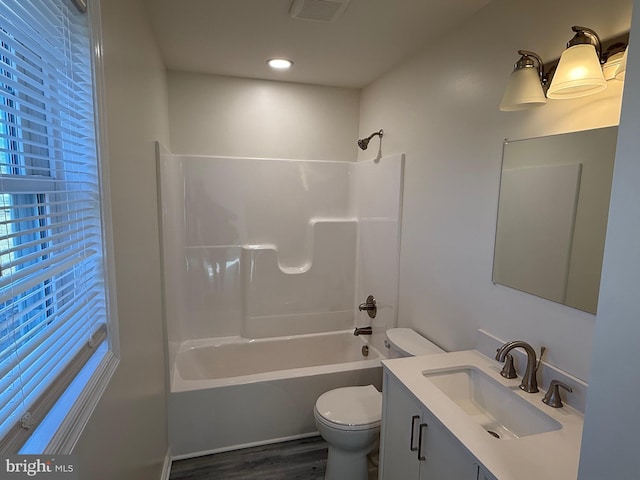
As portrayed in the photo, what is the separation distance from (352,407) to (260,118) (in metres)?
2.29

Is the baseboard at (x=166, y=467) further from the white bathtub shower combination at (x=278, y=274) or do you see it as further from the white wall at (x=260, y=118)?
the white wall at (x=260, y=118)

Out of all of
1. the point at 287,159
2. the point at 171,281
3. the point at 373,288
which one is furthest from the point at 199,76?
the point at 373,288

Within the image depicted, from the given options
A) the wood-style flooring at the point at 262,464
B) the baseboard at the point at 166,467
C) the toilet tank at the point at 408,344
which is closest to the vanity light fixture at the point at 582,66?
the toilet tank at the point at 408,344

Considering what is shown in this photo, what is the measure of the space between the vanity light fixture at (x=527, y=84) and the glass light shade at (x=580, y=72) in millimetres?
125

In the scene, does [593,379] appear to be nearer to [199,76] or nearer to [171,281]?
[171,281]

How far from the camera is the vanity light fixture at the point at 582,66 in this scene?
1.18 metres

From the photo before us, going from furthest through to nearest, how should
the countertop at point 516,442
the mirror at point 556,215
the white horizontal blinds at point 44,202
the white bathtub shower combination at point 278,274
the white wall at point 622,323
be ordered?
1. the white bathtub shower combination at point 278,274
2. the mirror at point 556,215
3. the countertop at point 516,442
4. the white horizontal blinds at point 44,202
5. the white wall at point 622,323

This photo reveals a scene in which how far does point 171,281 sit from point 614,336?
2.47 metres

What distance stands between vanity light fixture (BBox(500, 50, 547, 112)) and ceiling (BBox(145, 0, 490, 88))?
0.53 metres

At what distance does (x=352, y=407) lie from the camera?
6.79 ft

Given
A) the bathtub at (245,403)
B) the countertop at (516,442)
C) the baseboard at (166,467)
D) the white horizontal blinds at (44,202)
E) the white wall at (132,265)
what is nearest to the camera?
the white horizontal blinds at (44,202)

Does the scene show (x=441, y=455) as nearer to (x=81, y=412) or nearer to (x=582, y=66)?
(x=81, y=412)

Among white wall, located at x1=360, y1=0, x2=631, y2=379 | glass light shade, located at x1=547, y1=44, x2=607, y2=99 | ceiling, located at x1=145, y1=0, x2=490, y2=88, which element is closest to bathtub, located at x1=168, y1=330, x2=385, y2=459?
white wall, located at x1=360, y1=0, x2=631, y2=379

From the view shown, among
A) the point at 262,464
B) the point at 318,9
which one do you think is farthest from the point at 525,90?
the point at 262,464
